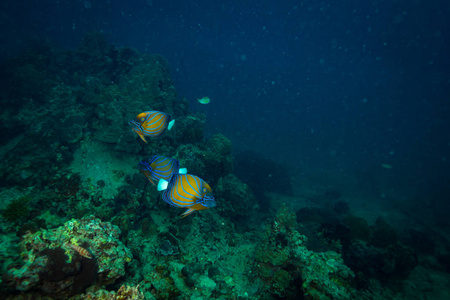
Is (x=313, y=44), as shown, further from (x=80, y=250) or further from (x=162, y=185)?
(x=80, y=250)

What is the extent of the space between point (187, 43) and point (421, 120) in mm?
117764

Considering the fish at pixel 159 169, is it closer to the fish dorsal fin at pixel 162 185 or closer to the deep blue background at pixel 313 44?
the fish dorsal fin at pixel 162 185

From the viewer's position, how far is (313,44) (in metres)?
64.7

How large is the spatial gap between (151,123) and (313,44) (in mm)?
78297

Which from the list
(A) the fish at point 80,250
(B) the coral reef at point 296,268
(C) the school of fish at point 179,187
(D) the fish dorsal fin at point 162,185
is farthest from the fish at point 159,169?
(B) the coral reef at point 296,268

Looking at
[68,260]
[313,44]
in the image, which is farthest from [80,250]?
[313,44]

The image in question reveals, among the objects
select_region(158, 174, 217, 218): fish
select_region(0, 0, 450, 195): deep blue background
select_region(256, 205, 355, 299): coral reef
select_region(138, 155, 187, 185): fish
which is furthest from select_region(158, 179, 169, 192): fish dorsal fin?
select_region(0, 0, 450, 195): deep blue background

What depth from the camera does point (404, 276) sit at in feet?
18.0

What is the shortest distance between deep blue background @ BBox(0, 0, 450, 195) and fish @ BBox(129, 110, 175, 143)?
20679mm

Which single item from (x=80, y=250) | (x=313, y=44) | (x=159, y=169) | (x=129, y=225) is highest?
(x=313, y=44)

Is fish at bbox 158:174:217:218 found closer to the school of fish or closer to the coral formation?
the school of fish

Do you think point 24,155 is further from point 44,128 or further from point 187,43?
point 187,43

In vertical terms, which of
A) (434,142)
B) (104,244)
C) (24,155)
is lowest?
(24,155)

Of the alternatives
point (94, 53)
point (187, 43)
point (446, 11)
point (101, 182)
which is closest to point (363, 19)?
point (446, 11)
